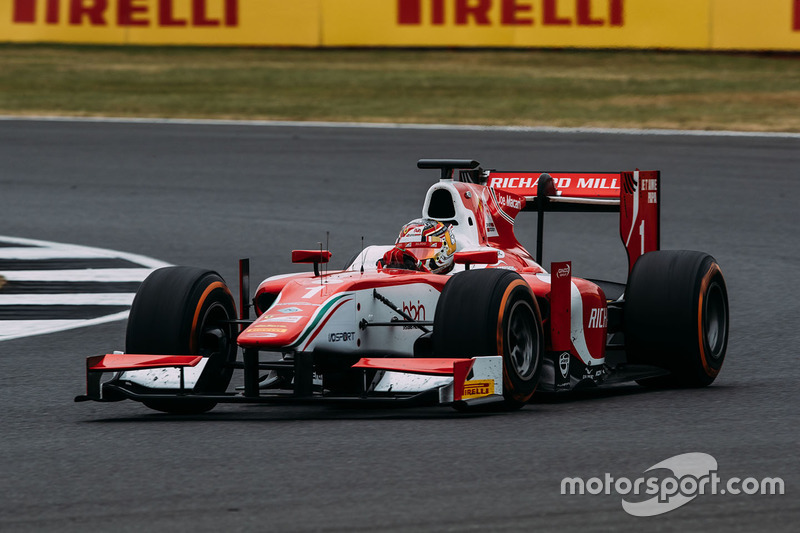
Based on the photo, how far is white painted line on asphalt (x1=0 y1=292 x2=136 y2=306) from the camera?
11656mm

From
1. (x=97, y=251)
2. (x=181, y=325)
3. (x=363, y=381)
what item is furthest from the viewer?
(x=97, y=251)

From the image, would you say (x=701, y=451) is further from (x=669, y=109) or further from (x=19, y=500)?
(x=669, y=109)

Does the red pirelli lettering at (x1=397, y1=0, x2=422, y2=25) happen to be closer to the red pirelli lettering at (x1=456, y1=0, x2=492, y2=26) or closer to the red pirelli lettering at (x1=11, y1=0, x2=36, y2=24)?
the red pirelli lettering at (x1=456, y1=0, x2=492, y2=26)

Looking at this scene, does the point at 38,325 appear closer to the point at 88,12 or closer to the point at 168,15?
the point at 168,15

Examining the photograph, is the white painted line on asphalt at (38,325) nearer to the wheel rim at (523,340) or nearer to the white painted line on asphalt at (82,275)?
the white painted line on asphalt at (82,275)

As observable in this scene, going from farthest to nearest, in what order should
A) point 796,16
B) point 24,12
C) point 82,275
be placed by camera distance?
point 24,12, point 796,16, point 82,275

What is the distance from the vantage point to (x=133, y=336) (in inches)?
300

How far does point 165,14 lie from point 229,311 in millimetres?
18396

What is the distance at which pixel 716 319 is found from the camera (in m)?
8.77

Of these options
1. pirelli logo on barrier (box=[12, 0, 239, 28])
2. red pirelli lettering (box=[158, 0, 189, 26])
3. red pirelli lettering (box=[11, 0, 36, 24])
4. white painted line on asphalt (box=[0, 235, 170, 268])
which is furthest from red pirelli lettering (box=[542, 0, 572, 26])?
white painted line on asphalt (box=[0, 235, 170, 268])

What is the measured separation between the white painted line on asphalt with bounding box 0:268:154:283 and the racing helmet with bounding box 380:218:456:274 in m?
4.90

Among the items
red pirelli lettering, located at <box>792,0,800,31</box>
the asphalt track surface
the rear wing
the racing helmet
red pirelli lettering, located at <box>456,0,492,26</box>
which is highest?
red pirelli lettering, located at <box>456,0,492,26</box>

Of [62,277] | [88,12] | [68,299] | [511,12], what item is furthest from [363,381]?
[88,12]

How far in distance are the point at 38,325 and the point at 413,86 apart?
46.6 ft
